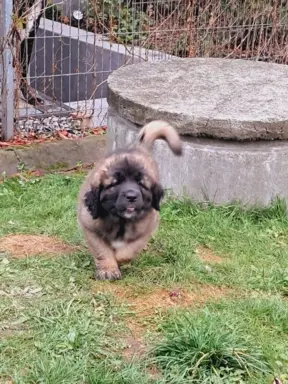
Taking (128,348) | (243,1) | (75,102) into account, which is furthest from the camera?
(243,1)

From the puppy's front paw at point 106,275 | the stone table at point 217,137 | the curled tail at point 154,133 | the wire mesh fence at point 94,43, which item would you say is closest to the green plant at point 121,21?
the wire mesh fence at point 94,43

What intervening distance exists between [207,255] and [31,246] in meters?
1.36

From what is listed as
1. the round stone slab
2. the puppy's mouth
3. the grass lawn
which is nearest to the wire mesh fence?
the round stone slab

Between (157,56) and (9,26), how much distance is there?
89.1 inches

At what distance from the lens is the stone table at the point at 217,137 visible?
647 centimetres

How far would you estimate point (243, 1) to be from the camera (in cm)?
1050

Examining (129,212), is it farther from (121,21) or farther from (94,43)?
(121,21)

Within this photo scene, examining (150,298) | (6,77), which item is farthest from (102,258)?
(6,77)

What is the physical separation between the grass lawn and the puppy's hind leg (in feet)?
0.21

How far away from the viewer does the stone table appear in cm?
647

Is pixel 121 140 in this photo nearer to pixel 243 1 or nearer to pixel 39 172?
pixel 39 172

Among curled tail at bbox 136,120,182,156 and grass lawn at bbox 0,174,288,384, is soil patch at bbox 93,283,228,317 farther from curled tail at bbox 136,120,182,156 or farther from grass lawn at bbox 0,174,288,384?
curled tail at bbox 136,120,182,156

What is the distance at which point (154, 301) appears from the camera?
16.3ft

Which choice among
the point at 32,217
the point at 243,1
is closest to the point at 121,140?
the point at 32,217
